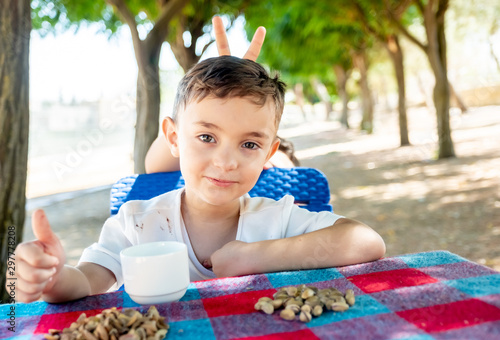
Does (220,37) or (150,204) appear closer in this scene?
(150,204)

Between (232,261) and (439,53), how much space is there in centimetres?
1042

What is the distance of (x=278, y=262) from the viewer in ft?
4.40

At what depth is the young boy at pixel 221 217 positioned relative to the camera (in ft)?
4.40

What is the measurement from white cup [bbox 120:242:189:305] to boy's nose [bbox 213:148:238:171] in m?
0.39

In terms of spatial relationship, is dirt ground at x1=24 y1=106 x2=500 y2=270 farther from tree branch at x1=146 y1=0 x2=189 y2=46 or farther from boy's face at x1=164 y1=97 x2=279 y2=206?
boy's face at x1=164 y1=97 x2=279 y2=206

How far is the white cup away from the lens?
3.43ft

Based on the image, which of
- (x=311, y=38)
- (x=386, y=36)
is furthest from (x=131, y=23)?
(x=311, y=38)

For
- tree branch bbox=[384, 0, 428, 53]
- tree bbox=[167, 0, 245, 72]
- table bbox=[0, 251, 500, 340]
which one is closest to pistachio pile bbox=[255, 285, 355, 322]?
table bbox=[0, 251, 500, 340]

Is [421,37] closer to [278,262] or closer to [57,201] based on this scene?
[57,201]

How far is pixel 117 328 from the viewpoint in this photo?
904mm

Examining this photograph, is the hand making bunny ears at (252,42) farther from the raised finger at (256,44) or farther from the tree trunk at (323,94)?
the tree trunk at (323,94)

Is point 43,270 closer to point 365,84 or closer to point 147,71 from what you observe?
point 147,71

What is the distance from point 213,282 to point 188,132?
522 millimetres

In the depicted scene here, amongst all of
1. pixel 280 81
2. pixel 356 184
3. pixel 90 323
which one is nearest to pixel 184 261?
pixel 90 323
